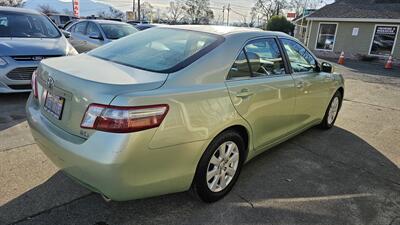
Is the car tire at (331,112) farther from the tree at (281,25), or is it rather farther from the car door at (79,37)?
the tree at (281,25)

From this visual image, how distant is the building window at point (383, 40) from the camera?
18.5 metres

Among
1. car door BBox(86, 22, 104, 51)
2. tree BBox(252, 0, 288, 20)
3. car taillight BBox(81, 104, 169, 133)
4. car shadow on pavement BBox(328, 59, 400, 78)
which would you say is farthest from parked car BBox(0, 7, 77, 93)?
tree BBox(252, 0, 288, 20)

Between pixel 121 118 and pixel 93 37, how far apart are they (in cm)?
759

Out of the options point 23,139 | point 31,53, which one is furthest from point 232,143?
point 31,53

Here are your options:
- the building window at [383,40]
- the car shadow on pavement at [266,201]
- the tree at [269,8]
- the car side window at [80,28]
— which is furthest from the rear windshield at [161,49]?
the tree at [269,8]

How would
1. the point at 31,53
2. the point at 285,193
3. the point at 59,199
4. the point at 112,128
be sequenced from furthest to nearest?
the point at 31,53 < the point at 285,193 < the point at 59,199 < the point at 112,128

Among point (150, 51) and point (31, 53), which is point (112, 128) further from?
point (31, 53)

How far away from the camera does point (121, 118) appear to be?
1984 mm

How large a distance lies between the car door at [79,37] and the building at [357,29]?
17.0 metres

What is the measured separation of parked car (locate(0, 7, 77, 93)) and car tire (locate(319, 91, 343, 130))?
4.78m

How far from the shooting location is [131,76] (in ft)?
7.55

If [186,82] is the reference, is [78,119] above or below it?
below

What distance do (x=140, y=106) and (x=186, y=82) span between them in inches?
18.1

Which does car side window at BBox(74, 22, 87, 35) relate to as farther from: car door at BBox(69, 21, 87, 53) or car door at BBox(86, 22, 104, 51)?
car door at BBox(86, 22, 104, 51)
